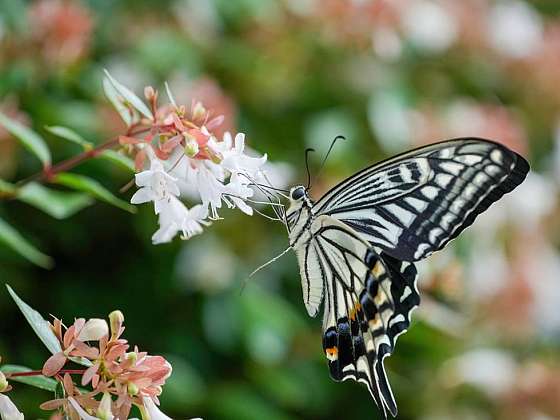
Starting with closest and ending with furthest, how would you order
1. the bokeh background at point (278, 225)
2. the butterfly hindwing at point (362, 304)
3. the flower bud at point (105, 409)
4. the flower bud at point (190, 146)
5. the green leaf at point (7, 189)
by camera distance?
the flower bud at point (105, 409), the flower bud at point (190, 146), the green leaf at point (7, 189), the butterfly hindwing at point (362, 304), the bokeh background at point (278, 225)

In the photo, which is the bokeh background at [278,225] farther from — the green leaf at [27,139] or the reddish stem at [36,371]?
the reddish stem at [36,371]

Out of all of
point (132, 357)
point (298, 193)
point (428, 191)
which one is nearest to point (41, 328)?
point (132, 357)

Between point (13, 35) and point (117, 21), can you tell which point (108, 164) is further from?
point (117, 21)

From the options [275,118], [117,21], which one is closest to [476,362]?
[275,118]

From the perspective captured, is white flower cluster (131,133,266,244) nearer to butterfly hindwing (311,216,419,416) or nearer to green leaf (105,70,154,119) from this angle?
green leaf (105,70,154,119)

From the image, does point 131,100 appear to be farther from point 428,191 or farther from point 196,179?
point 428,191

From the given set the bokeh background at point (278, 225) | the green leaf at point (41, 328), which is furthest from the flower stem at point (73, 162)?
the bokeh background at point (278, 225)
